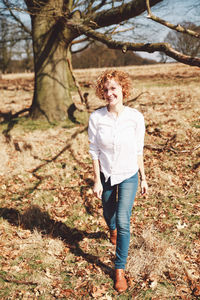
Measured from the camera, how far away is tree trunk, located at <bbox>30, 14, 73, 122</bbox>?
21.5ft

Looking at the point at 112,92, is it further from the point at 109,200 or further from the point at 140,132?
the point at 109,200

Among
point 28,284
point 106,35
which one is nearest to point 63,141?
point 106,35

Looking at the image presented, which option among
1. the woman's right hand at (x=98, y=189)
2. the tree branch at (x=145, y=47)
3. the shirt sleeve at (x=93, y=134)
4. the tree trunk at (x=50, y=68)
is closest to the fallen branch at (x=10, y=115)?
the tree trunk at (x=50, y=68)

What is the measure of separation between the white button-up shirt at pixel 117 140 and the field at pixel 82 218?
1.31m

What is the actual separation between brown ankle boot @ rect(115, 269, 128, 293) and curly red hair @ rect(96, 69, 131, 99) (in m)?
2.04

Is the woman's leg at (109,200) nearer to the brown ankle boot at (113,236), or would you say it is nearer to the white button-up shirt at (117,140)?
the white button-up shirt at (117,140)

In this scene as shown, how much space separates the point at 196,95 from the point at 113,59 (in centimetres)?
2830

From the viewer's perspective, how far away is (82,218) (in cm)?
399

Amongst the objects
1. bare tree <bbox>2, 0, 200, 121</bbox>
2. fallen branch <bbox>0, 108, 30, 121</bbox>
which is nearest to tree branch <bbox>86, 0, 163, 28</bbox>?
bare tree <bbox>2, 0, 200, 121</bbox>

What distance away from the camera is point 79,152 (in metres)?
5.86

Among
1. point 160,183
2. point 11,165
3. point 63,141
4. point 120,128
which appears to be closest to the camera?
point 120,128

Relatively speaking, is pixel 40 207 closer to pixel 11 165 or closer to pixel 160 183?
pixel 11 165

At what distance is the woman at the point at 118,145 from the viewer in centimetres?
246

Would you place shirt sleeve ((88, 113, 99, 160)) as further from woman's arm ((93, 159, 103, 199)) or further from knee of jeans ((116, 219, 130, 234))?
knee of jeans ((116, 219, 130, 234))
